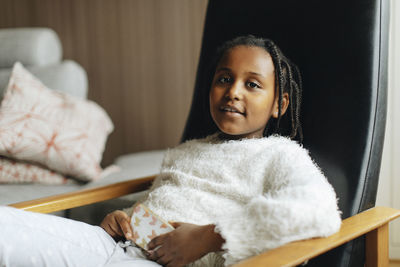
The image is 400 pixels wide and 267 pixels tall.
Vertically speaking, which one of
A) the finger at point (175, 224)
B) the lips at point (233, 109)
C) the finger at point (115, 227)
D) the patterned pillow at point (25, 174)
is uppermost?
the lips at point (233, 109)

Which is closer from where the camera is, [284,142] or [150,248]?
[150,248]

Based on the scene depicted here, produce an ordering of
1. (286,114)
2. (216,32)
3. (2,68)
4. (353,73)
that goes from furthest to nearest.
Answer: (2,68), (216,32), (286,114), (353,73)

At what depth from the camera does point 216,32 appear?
129cm

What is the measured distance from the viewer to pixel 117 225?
37.3 inches

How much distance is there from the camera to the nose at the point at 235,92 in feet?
3.13

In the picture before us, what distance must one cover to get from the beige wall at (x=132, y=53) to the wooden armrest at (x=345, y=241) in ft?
4.53

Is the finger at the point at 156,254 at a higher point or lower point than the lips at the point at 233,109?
lower

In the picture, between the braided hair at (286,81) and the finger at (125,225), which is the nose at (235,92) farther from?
the finger at (125,225)

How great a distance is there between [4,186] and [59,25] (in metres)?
1.10

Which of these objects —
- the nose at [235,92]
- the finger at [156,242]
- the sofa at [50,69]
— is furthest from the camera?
the sofa at [50,69]

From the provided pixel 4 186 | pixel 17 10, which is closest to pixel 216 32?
pixel 4 186

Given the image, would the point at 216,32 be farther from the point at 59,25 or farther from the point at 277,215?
the point at 59,25

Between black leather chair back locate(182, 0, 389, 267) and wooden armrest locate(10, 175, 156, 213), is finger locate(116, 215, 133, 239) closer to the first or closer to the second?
wooden armrest locate(10, 175, 156, 213)

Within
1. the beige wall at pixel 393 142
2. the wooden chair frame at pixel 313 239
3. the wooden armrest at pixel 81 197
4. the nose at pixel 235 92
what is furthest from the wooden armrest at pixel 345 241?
the beige wall at pixel 393 142
